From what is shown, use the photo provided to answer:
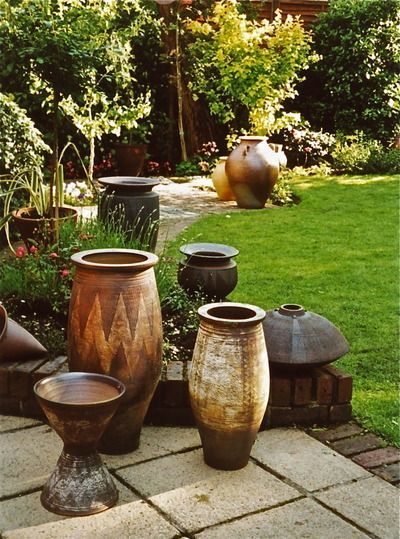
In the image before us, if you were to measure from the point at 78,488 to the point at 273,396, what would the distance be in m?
1.09

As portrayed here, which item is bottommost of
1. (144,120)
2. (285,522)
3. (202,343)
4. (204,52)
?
(285,522)

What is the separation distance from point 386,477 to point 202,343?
94cm

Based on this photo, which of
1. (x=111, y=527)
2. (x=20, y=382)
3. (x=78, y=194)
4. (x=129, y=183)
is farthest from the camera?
(x=78, y=194)

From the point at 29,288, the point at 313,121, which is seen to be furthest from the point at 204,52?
the point at 29,288

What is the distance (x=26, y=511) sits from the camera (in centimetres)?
298

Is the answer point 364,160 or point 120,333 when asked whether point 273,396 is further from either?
point 364,160

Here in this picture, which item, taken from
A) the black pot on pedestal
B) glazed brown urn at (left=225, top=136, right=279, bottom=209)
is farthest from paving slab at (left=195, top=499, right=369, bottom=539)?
glazed brown urn at (left=225, top=136, right=279, bottom=209)

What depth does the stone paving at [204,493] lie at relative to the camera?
2.88 m

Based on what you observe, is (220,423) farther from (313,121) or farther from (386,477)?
(313,121)

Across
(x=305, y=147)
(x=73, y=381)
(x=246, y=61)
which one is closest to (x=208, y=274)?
(x=73, y=381)

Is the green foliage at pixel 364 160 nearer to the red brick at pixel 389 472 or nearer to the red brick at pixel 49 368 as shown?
the red brick at pixel 49 368

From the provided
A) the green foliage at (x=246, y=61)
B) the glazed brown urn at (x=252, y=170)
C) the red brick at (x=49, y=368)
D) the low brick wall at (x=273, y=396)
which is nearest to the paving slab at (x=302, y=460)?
the low brick wall at (x=273, y=396)

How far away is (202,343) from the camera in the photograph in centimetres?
329

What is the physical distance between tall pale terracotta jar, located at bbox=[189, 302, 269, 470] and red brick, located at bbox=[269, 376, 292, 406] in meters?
0.38
